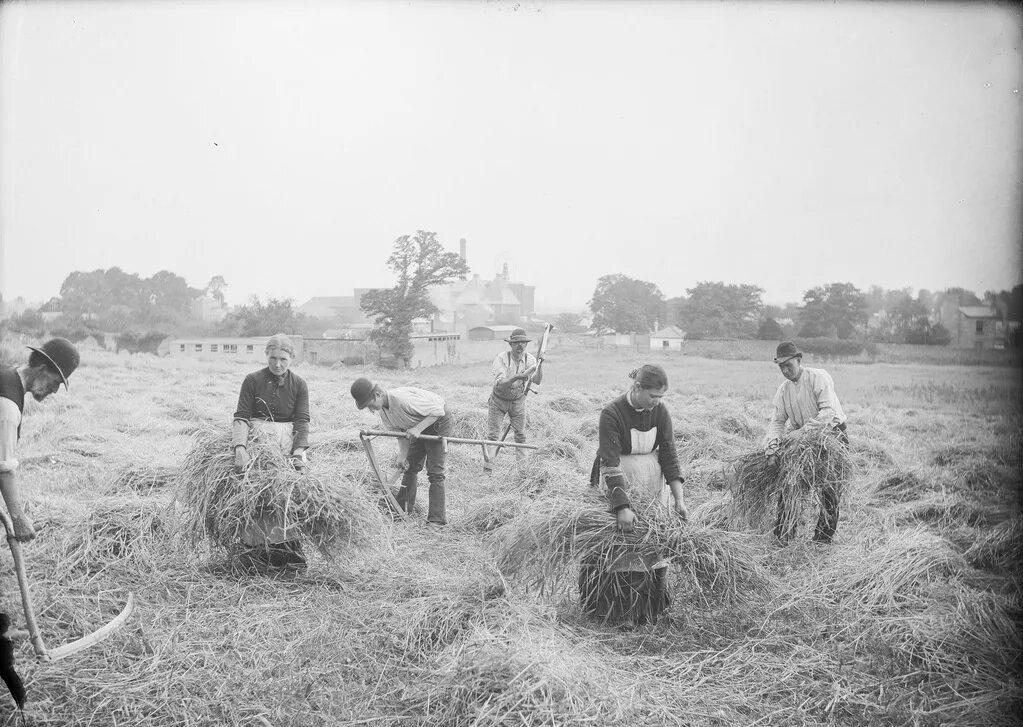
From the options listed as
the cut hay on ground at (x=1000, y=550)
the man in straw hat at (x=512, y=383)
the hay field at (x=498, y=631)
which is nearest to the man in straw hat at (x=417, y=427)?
the hay field at (x=498, y=631)

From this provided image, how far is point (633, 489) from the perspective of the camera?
3.44 m

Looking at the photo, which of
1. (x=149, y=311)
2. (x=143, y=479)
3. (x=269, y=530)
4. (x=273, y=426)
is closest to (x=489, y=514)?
(x=273, y=426)

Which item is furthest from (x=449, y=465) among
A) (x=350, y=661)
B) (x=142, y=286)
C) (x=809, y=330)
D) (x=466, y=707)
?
(x=142, y=286)

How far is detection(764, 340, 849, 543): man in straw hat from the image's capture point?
14.7 feet

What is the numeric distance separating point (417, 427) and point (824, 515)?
291 centimetres

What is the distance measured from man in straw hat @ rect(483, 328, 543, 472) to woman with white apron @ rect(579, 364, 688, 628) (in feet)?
12.0

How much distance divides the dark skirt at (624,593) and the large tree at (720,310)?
14831mm

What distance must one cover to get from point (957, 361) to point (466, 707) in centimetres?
1186

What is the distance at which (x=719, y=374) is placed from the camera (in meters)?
15.6

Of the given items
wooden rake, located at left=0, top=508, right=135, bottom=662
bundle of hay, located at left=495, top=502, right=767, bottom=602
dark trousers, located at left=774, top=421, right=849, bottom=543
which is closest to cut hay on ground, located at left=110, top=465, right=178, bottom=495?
wooden rake, located at left=0, top=508, right=135, bottom=662

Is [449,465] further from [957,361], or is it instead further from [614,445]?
[957,361]

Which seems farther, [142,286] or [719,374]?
[142,286]

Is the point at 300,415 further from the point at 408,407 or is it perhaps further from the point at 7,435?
the point at 7,435

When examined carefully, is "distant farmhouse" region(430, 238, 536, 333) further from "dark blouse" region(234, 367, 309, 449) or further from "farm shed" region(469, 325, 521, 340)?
"dark blouse" region(234, 367, 309, 449)
